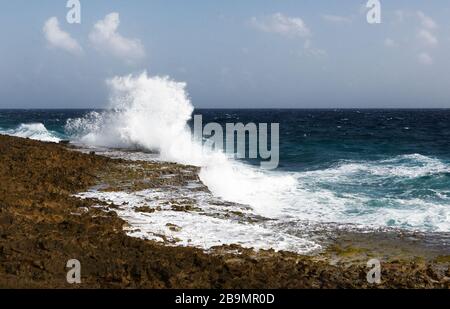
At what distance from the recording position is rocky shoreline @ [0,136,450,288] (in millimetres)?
7504

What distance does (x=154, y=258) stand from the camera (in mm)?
8430

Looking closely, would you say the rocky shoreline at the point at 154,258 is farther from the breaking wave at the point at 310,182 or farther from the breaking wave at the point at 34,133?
the breaking wave at the point at 34,133

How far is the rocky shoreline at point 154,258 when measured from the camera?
295 inches

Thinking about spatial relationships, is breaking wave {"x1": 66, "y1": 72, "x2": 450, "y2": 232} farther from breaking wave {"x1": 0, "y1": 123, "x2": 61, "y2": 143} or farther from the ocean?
breaking wave {"x1": 0, "y1": 123, "x2": 61, "y2": 143}

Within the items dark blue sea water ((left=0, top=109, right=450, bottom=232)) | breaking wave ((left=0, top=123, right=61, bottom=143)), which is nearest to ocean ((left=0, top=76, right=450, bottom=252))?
dark blue sea water ((left=0, top=109, right=450, bottom=232))

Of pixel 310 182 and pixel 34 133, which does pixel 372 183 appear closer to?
pixel 310 182

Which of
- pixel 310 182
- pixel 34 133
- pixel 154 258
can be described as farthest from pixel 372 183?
pixel 34 133

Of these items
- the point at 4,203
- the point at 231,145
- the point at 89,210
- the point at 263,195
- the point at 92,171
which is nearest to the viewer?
the point at 4,203

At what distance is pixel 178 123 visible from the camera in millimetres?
30172

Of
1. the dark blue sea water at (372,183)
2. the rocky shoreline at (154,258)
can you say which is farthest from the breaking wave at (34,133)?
the rocky shoreline at (154,258)

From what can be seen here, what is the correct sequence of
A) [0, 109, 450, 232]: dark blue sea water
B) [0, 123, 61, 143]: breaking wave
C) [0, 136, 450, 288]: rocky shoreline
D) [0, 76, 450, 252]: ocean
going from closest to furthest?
[0, 136, 450, 288]: rocky shoreline → [0, 76, 450, 252]: ocean → [0, 109, 450, 232]: dark blue sea water → [0, 123, 61, 143]: breaking wave
